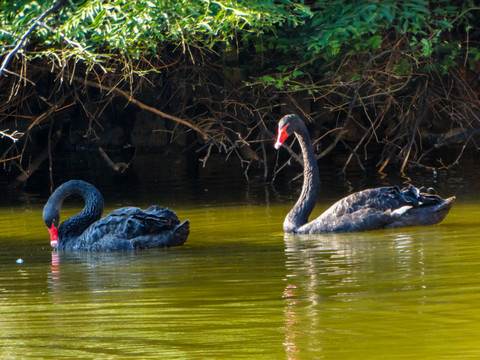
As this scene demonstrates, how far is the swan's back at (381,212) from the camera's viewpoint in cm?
932

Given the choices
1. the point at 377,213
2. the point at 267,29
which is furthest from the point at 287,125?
the point at 267,29

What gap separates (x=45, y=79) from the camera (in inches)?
605

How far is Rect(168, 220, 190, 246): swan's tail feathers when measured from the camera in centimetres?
889

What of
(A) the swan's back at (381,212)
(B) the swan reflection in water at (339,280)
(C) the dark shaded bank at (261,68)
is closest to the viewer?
(B) the swan reflection in water at (339,280)

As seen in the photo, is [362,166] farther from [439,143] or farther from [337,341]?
[337,341]

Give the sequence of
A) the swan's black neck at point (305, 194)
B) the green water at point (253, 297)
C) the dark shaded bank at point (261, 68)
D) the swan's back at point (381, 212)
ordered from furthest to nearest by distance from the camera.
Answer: the dark shaded bank at point (261, 68), the swan's black neck at point (305, 194), the swan's back at point (381, 212), the green water at point (253, 297)

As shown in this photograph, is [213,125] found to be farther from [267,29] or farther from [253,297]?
[253,297]

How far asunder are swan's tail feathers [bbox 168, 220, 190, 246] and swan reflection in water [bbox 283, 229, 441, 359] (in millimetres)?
923

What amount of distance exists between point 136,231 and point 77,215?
36.9 inches

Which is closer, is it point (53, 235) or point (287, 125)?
point (53, 235)

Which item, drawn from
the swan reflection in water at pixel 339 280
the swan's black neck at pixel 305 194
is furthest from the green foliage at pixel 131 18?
the swan reflection in water at pixel 339 280

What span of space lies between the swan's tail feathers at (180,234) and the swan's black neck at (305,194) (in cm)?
112

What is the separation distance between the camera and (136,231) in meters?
9.00

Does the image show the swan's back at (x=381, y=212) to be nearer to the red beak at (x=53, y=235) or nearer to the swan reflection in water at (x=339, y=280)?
the swan reflection in water at (x=339, y=280)
